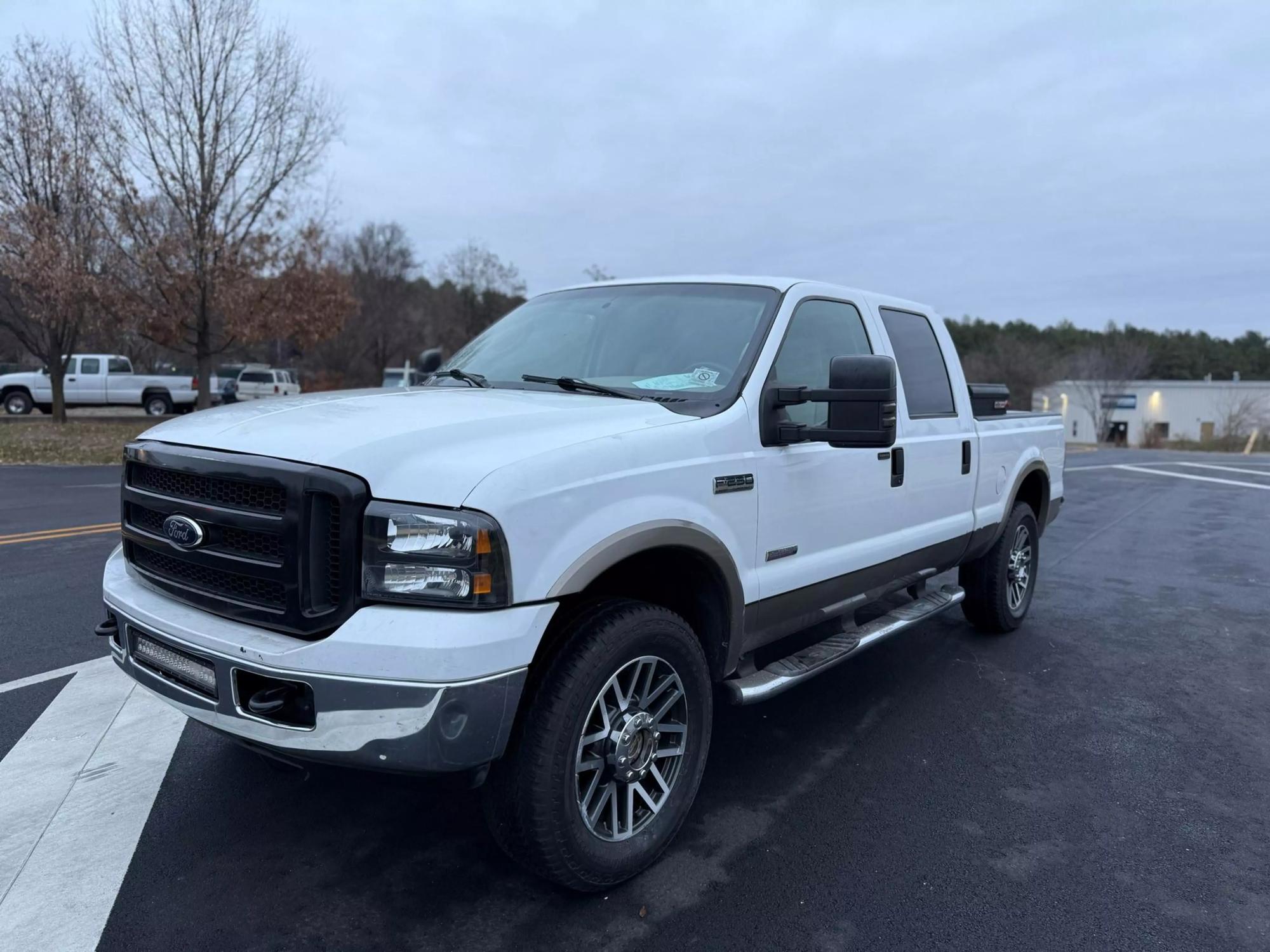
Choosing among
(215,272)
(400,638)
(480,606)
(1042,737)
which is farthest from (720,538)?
(215,272)

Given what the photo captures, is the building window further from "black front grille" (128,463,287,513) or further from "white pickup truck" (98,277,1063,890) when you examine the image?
"black front grille" (128,463,287,513)

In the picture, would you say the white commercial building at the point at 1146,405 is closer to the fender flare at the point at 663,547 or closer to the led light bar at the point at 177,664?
the fender flare at the point at 663,547

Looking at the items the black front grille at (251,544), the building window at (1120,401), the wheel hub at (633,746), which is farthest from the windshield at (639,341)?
the building window at (1120,401)

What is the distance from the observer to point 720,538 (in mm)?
3166

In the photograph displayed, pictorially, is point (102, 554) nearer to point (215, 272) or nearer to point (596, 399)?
point (596, 399)

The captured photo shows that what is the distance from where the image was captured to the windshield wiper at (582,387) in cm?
345

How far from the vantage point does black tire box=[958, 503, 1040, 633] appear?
18.7ft

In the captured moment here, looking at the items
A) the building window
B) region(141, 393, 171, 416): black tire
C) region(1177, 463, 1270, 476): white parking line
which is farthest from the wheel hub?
the building window

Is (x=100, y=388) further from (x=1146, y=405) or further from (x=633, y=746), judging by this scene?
(x=1146, y=405)

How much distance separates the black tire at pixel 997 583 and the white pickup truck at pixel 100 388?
93.7ft

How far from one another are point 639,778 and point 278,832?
130cm

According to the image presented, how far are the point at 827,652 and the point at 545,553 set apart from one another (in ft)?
5.96

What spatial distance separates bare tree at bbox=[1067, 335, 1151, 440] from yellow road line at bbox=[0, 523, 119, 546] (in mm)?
69353

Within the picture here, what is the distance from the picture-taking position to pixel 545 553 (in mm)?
2545
